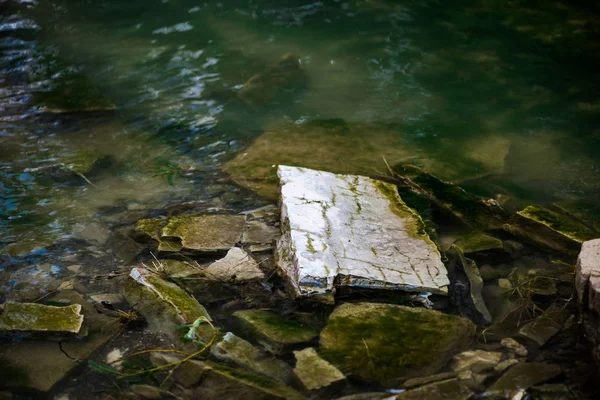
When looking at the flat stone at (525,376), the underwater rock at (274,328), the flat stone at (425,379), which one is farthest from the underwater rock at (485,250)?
the underwater rock at (274,328)

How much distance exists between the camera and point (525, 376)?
2.68 meters

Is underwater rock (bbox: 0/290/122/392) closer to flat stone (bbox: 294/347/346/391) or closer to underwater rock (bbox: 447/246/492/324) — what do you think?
flat stone (bbox: 294/347/346/391)

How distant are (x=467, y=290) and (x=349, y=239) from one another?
0.79 m

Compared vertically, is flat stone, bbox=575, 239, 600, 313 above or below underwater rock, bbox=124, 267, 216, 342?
above

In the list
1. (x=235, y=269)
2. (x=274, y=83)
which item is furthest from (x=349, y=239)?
(x=274, y=83)

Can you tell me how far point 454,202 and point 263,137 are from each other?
221 centimetres

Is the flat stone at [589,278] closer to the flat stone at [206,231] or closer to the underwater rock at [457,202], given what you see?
the underwater rock at [457,202]

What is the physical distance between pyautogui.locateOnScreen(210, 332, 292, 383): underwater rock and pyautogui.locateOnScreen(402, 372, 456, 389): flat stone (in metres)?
0.59

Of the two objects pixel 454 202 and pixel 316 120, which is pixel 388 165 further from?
pixel 316 120

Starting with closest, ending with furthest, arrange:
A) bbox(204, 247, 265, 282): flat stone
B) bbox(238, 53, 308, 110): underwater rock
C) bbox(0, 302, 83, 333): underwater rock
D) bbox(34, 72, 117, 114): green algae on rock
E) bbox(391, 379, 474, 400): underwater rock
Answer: bbox(391, 379, 474, 400): underwater rock, bbox(0, 302, 83, 333): underwater rock, bbox(204, 247, 265, 282): flat stone, bbox(34, 72, 117, 114): green algae on rock, bbox(238, 53, 308, 110): underwater rock

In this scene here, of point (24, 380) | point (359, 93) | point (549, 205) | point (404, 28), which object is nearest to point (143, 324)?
point (24, 380)

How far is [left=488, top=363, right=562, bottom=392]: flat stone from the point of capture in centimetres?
263

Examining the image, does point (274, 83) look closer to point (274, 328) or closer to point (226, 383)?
point (274, 328)

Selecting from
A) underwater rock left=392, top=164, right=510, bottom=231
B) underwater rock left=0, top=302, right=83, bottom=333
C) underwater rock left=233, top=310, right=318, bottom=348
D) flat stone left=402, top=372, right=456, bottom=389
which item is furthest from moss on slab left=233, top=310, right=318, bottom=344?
underwater rock left=392, top=164, right=510, bottom=231
